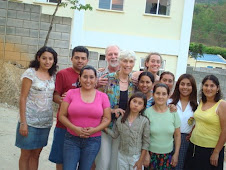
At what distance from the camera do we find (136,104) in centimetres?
324

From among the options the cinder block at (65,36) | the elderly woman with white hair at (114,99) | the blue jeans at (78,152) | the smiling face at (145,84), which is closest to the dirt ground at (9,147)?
the elderly woman with white hair at (114,99)

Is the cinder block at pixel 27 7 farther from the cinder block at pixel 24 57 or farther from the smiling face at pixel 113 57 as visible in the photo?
the smiling face at pixel 113 57

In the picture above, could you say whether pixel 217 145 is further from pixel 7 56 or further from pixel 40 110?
pixel 7 56

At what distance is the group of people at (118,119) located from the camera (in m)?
3.15

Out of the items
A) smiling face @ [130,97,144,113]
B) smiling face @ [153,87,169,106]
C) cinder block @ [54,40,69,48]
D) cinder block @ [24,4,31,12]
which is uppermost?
cinder block @ [24,4,31,12]

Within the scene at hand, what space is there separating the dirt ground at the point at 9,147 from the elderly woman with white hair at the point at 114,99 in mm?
1618

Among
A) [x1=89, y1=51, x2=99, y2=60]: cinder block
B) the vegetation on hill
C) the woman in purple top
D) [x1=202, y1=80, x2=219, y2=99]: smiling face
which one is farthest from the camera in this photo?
the vegetation on hill

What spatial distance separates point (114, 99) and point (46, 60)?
0.96 metres

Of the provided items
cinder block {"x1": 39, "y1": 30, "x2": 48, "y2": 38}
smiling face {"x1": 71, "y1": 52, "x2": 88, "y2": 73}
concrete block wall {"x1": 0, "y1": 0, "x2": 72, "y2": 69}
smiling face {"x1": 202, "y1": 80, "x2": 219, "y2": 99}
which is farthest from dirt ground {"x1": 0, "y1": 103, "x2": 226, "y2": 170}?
smiling face {"x1": 202, "y1": 80, "x2": 219, "y2": 99}

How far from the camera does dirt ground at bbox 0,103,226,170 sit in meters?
4.62

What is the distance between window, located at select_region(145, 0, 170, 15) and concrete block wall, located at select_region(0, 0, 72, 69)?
4.75m

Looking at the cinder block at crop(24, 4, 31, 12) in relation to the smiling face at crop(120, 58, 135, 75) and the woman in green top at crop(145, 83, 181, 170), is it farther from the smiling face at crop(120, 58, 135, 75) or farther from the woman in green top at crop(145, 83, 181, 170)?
the woman in green top at crop(145, 83, 181, 170)

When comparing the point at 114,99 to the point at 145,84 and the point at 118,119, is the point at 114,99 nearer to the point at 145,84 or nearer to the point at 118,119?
the point at 118,119

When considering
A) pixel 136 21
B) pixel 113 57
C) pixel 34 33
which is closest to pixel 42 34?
pixel 34 33
